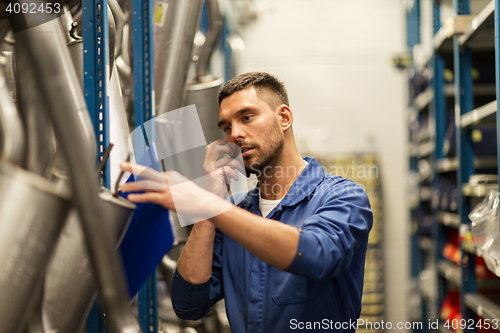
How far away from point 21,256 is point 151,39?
1.15 metres

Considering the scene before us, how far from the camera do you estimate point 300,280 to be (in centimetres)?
114

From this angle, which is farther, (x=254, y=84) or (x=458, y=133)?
(x=458, y=133)

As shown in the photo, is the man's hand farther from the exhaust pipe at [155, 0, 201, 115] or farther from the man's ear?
the exhaust pipe at [155, 0, 201, 115]

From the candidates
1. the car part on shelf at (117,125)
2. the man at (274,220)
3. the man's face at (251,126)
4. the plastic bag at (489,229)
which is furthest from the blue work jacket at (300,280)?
the plastic bag at (489,229)

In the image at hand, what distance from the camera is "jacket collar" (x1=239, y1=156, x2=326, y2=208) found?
1.24 m

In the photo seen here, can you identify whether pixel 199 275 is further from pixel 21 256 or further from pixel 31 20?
pixel 31 20

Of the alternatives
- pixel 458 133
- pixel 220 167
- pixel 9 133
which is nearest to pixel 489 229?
pixel 458 133

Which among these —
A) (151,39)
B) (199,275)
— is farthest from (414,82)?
(199,275)

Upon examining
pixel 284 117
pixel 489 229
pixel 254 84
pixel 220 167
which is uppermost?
pixel 254 84

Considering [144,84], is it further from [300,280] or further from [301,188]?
[300,280]

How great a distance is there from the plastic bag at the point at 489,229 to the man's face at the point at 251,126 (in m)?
1.03

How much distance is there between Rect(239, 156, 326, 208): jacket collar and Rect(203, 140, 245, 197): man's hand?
188mm

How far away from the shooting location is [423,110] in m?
4.20

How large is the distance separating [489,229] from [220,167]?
124 centimetres
